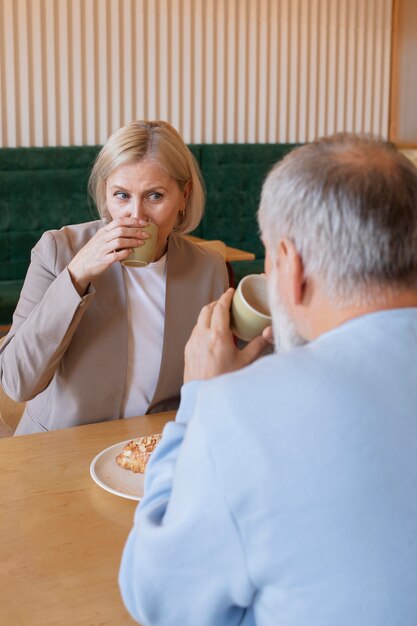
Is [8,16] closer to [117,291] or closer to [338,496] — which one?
[117,291]

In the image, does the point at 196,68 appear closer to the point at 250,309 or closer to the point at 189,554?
the point at 250,309

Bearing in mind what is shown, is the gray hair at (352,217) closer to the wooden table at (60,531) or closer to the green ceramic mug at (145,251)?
the wooden table at (60,531)

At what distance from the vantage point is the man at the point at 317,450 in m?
0.97

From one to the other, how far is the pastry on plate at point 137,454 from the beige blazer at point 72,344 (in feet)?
1.32

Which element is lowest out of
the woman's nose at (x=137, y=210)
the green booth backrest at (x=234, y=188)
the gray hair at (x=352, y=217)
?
the green booth backrest at (x=234, y=188)

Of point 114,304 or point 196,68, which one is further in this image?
point 196,68

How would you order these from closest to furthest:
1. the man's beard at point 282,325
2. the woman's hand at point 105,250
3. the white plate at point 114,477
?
the man's beard at point 282,325, the white plate at point 114,477, the woman's hand at point 105,250

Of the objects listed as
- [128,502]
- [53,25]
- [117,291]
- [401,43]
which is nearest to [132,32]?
[53,25]

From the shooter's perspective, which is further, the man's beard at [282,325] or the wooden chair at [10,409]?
the wooden chair at [10,409]

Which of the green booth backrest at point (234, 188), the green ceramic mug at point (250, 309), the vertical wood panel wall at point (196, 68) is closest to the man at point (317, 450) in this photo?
the green ceramic mug at point (250, 309)

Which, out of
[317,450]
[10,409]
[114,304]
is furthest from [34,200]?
[317,450]

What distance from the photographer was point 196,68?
623 centimetres

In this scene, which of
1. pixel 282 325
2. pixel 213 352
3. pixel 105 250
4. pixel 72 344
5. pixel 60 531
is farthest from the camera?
pixel 72 344

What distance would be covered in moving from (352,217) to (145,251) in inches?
43.7
